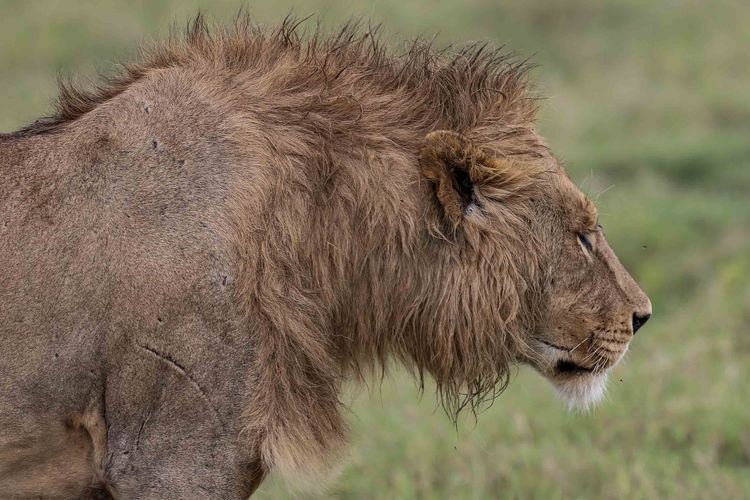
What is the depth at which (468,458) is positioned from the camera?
16.7 ft

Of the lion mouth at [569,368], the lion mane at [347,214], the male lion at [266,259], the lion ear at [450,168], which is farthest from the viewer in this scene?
the lion mouth at [569,368]

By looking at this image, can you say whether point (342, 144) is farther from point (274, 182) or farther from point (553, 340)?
point (553, 340)

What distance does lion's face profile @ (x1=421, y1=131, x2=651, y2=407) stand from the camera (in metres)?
3.39

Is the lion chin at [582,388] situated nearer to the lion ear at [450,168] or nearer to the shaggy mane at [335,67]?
the lion ear at [450,168]

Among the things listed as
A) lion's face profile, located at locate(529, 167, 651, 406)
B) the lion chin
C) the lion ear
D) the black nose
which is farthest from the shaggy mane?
the lion chin

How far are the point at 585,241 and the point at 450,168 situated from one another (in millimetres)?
509

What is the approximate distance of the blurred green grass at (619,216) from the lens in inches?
195

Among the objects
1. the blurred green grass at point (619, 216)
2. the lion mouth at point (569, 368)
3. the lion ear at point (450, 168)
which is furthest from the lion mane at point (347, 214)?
the blurred green grass at point (619, 216)

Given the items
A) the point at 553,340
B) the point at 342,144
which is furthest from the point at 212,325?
the point at 553,340

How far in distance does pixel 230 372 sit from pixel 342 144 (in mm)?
724

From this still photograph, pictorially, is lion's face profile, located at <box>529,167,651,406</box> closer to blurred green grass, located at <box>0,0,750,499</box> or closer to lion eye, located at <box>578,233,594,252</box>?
lion eye, located at <box>578,233,594,252</box>

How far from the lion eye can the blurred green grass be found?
62 centimetres

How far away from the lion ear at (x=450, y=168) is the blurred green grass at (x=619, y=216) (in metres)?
0.63

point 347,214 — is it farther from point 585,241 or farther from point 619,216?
point 619,216
